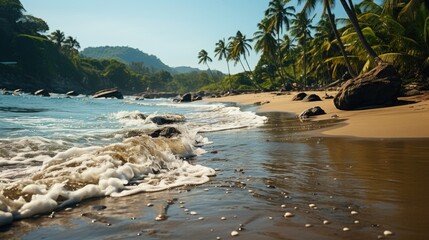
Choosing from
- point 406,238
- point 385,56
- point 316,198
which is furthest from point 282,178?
point 385,56

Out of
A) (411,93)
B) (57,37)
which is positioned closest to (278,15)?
(411,93)

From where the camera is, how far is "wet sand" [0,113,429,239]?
3477mm

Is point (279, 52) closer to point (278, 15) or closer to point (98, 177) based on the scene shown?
point (278, 15)

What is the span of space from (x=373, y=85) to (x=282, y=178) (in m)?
13.3

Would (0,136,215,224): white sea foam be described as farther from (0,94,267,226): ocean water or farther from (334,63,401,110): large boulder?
(334,63,401,110): large boulder

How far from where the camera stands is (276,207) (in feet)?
13.9

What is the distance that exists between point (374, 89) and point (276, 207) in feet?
48.3

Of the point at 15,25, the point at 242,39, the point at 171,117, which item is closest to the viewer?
the point at 171,117

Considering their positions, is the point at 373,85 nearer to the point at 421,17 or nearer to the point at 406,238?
the point at 421,17

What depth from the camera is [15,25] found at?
9950 centimetres

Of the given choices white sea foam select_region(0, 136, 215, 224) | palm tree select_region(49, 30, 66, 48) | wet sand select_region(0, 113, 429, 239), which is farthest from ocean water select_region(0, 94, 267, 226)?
palm tree select_region(49, 30, 66, 48)

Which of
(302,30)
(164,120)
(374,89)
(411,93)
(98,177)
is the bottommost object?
(164,120)

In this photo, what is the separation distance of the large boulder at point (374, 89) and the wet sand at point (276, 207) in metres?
10.4

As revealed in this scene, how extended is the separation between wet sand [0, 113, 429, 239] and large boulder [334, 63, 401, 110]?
10441 millimetres
